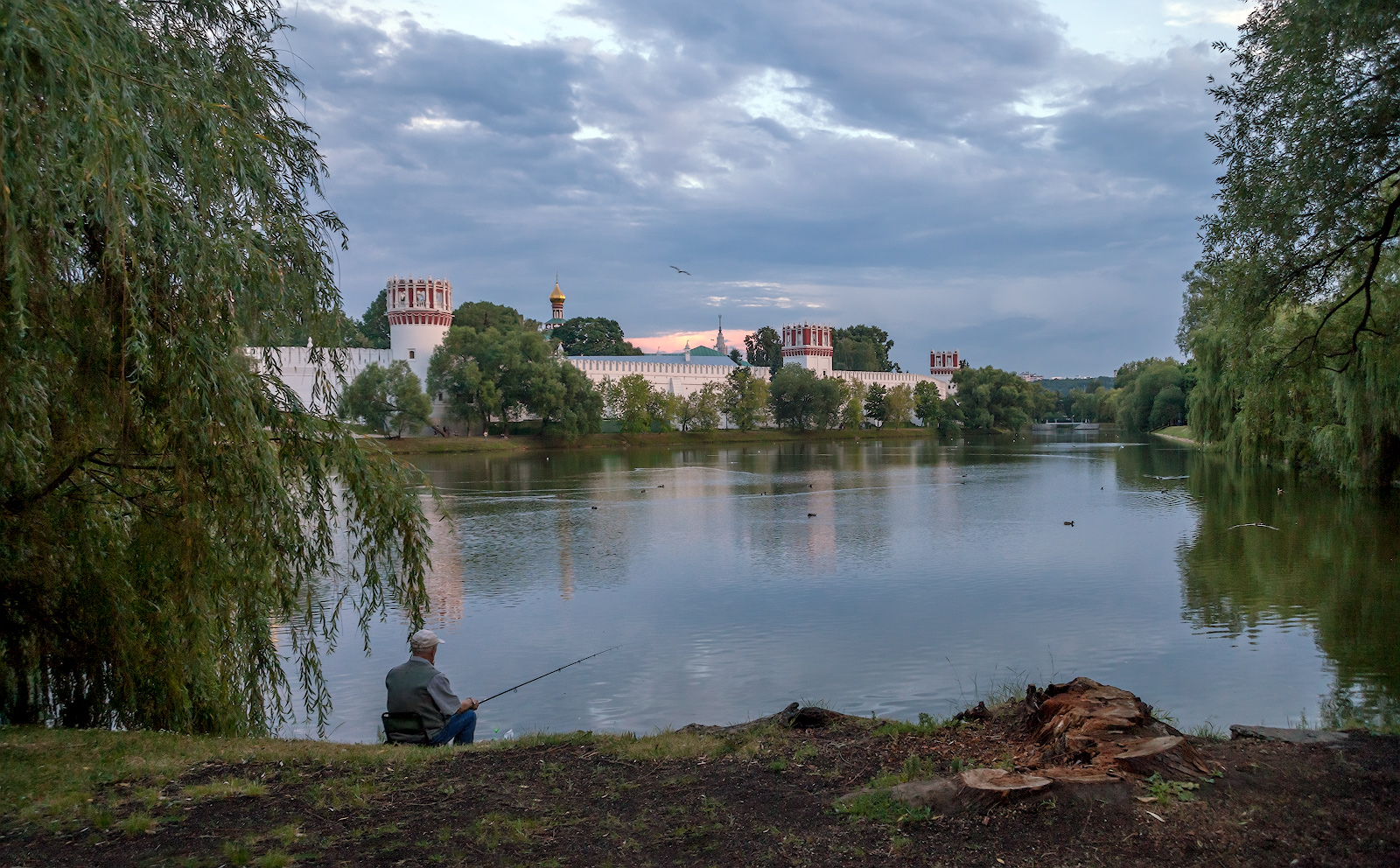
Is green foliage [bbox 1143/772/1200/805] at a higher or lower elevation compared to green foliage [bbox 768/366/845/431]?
lower

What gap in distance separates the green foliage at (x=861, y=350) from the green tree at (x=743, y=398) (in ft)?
74.2

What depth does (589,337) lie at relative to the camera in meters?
75.9

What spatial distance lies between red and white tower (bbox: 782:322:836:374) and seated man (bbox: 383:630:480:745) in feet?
221

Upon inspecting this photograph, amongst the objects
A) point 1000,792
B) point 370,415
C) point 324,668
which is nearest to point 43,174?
point 1000,792

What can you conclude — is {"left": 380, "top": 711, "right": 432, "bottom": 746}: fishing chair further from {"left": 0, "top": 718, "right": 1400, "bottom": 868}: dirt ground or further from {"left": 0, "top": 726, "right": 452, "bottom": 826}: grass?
{"left": 0, "top": 718, "right": 1400, "bottom": 868}: dirt ground

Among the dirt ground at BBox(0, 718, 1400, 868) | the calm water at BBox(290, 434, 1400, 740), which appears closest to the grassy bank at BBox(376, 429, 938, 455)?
the calm water at BBox(290, 434, 1400, 740)

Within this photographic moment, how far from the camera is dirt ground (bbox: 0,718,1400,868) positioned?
121 inches

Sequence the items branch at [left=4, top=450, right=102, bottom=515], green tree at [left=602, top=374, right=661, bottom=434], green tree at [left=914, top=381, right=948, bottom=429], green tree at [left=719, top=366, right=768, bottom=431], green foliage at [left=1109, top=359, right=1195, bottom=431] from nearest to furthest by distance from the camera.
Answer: branch at [left=4, top=450, right=102, bottom=515] → green foliage at [left=1109, top=359, right=1195, bottom=431] → green tree at [left=602, top=374, right=661, bottom=434] → green tree at [left=719, top=366, right=768, bottom=431] → green tree at [left=914, top=381, right=948, bottom=429]

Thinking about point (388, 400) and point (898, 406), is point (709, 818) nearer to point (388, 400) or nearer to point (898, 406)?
point (388, 400)

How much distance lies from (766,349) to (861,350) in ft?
28.9

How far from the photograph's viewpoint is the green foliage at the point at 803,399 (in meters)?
59.8

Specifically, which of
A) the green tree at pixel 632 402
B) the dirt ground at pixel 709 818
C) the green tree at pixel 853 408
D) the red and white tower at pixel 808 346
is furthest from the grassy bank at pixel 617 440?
the dirt ground at pixel 709 818

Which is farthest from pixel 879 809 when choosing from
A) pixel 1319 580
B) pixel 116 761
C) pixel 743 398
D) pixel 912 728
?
pixel 743 398

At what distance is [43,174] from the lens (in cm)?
314
